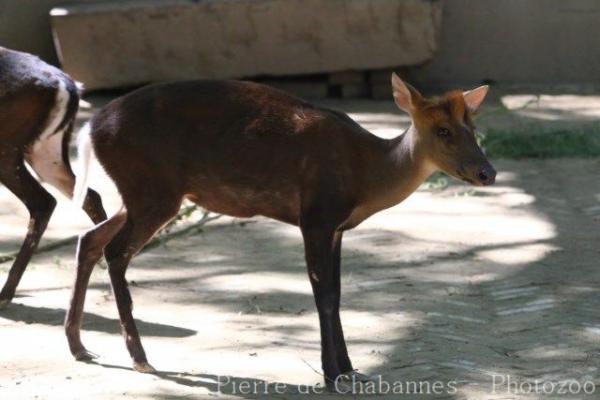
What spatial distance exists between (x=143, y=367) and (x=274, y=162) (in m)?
1.03

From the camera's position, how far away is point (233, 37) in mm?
11906

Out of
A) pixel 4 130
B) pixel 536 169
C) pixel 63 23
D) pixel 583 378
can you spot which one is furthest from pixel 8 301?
pixel 63 23

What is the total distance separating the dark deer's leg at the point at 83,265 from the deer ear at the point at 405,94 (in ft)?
4.45

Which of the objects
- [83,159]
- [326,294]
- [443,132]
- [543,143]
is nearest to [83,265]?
[83,159]

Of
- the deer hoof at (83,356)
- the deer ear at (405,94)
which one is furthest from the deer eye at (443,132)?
the deer hoof at (83,356)

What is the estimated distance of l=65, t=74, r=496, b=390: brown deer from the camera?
5363 millimetres

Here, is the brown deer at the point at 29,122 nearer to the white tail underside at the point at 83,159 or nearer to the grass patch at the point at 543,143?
the white tail underside at the point at 83,159

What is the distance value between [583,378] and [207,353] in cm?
165

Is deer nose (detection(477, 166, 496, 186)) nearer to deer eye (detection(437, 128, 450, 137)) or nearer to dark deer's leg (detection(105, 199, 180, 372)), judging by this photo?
deer eye (detection(437, 128, 450, 137))

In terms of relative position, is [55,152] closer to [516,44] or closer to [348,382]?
[348,382]

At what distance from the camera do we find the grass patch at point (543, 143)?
390 inches

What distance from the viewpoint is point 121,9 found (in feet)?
38.3

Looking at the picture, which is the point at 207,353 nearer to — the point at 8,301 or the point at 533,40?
the point at 8,301

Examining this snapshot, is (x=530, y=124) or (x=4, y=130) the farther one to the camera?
(x=530, y=124)
